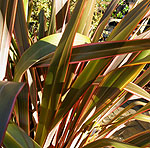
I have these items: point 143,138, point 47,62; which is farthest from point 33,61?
point 143,138

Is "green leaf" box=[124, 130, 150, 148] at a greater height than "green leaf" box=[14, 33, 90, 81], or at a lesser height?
lesser

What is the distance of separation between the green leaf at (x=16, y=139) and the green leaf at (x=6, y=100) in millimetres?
233

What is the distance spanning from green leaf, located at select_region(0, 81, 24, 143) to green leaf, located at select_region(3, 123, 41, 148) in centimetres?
23

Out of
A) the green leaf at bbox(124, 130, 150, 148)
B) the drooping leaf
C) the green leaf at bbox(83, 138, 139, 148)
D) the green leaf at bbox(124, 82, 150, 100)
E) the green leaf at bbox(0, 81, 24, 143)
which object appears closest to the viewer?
the green leaf at bbox(0, 81, 24, 143)

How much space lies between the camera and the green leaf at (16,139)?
635 millimetres

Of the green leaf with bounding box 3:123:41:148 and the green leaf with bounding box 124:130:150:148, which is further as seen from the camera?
the green leaf with bounding box 124:130:150:148

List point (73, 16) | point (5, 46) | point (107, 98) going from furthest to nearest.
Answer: point (107, 98)
point (5, 46)
point (73, 16)

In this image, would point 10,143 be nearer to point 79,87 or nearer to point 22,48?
point 79,87

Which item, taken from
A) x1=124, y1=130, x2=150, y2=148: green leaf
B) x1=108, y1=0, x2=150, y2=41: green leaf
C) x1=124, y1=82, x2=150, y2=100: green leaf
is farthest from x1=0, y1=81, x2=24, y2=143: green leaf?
x1=124, y1=130, x2=150, y2=148: green leaf

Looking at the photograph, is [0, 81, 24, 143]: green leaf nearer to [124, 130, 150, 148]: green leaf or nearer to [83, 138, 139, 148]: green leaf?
[83, 138, 139, 148]: green leaf

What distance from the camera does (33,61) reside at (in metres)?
0.65

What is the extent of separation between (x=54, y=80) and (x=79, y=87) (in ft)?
0.33

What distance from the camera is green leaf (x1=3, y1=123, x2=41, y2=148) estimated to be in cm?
64

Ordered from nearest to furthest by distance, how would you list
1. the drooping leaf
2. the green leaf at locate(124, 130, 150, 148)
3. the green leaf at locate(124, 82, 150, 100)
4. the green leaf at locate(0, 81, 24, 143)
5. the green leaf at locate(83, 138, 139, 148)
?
the green leaf at locate(0, 81, 24, 143), the drooping leaf, the green leaf at locate(83, 138, 139, 148), the green leaf at locate(124, 82, 150, 100), the green leaf at locate(124, 130, 150, 148)
